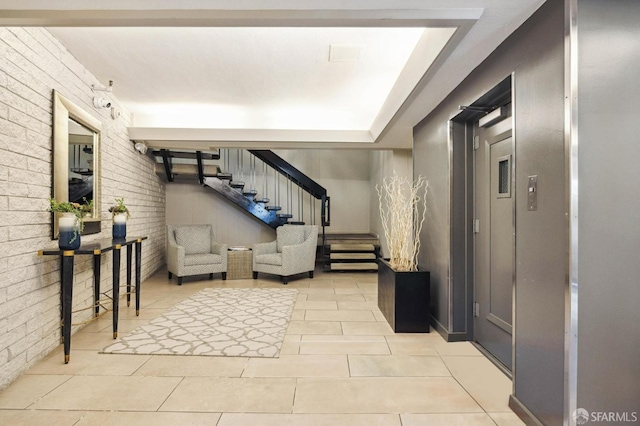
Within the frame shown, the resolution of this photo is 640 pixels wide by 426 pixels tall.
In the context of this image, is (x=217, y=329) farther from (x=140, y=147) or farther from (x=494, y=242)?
(x=140, y=147)

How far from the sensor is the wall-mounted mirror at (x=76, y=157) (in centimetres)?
281

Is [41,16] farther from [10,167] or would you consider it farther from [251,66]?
[251,66]

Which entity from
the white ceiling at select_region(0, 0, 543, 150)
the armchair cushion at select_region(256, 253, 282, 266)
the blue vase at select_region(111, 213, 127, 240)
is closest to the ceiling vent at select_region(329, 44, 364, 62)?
the white ceiling at select_region(0, 0, 543, 150)

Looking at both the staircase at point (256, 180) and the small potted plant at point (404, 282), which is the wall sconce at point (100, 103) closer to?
the staircase at point (256, 180)

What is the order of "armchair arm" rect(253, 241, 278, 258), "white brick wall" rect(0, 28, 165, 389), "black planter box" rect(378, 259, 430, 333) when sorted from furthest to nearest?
"armchair arm" rect(253, 241, 278, 258) → "black planter box" rect(378, 259, 430, 333) → "white brick wall" rect(0, 28, 165, 389)

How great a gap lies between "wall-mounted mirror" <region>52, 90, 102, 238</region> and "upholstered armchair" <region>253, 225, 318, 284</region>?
252 cm

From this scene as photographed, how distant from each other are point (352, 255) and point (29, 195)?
15.9 feet

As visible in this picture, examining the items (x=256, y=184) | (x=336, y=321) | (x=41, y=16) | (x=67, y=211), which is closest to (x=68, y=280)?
(x=67, y=211)

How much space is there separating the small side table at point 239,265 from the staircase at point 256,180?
1256 millimetres

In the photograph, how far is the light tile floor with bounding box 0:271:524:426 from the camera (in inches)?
74.8

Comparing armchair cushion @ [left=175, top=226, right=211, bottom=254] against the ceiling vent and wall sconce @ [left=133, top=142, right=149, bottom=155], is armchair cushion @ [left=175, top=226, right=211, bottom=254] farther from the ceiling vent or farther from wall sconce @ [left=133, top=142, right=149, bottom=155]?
the ceiling vent

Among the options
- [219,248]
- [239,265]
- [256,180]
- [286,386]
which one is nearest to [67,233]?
[286,386]

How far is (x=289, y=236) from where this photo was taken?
5.93m

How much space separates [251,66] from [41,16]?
5.96 feet
